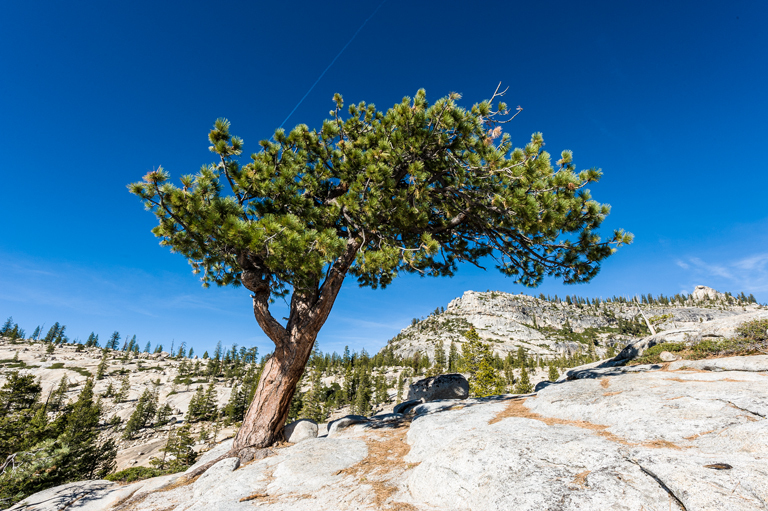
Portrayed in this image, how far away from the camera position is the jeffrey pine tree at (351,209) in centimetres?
633

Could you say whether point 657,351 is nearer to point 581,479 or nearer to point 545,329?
point 581,479

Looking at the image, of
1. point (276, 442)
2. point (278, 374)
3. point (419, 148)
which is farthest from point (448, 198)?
point (276, 442)

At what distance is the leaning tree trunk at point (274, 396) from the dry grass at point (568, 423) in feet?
16.0

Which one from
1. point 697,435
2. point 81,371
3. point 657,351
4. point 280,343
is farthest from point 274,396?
point 81,371

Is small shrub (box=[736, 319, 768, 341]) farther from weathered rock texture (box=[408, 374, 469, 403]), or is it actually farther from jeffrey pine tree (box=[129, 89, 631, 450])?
weathered rock texture (box=[408, 374, 469, 403])

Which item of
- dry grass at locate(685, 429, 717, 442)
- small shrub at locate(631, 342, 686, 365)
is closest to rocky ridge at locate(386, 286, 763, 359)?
small shrub at locate(631, 342, 686, 365)

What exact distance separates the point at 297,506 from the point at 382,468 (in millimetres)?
1572

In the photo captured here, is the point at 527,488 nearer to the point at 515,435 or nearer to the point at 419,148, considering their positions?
the point at 515,435

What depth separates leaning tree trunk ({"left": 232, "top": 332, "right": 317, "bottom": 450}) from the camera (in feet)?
24.5

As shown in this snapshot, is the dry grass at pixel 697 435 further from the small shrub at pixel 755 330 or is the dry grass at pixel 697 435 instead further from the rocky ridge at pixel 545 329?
the rocky ridge at pixel 545 329

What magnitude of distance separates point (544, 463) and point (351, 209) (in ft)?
→ 19.1

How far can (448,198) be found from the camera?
950 cm

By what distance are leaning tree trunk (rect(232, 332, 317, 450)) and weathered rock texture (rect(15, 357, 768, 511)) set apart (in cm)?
99

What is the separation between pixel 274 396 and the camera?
783 cm
